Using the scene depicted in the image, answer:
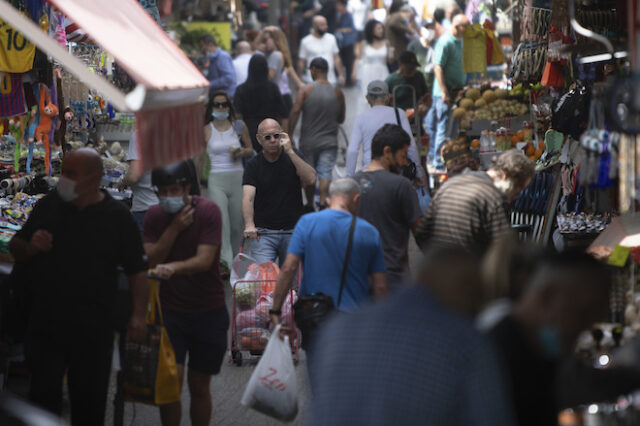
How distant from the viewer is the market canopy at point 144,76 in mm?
4746

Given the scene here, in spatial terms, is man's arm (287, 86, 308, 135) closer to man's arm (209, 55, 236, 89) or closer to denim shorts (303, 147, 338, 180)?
denim shorts (303, 147, 338, 180)

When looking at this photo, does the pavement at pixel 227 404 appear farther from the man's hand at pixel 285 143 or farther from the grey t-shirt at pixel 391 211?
the man's hand at pixel 285 143

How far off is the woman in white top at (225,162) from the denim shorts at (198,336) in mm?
4678

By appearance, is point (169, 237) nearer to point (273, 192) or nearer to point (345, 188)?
point (345, 188)

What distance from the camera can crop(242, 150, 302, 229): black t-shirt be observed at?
29.9 ft

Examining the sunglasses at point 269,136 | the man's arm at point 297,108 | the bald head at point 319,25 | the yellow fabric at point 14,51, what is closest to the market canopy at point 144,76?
the yellow fabric at point 14,51

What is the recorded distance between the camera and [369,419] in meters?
3.60

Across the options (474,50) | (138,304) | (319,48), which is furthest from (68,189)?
(319,48)

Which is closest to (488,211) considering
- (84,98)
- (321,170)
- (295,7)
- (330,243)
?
(330,243)

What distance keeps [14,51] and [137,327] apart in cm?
312

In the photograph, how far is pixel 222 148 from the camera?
445 inches

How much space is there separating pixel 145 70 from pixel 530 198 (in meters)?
6.01

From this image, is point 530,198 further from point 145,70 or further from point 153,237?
point 145,70

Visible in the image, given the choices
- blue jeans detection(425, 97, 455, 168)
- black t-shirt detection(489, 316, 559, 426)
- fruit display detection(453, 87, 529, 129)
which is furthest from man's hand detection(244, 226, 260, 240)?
blue jeans detection(425, 97, 455, 168)
